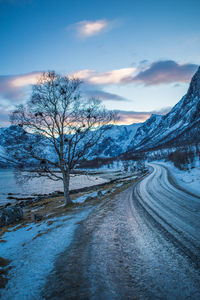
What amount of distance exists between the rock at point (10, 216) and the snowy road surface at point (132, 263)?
688 cm

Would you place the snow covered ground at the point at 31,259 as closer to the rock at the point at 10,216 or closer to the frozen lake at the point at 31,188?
the rock at the point at 10,216

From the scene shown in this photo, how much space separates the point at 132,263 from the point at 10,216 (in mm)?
10136

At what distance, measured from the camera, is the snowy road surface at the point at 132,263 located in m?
2.80

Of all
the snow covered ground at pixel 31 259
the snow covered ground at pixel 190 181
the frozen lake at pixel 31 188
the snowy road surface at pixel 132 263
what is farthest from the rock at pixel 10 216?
the frozen lake at pixel 31 188

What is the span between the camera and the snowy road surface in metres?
2.80

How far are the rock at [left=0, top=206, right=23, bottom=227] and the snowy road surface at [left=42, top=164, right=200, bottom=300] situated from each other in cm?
688

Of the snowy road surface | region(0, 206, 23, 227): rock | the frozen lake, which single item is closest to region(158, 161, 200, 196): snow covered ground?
the snowy road surface

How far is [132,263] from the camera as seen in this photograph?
3727mm

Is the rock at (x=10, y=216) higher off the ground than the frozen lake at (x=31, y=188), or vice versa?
the rock at (x=10, y=216)

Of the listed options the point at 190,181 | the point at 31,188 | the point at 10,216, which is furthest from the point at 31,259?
the point at 31,188

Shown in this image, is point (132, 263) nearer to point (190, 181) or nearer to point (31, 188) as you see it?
point (190, 181)

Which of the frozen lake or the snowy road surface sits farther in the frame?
the frozen lake

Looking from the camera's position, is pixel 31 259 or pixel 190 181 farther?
pixel 190 181

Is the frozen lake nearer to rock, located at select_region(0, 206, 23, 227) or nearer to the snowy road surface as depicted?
rock, located at select_region(0, 206, 23, 227)
